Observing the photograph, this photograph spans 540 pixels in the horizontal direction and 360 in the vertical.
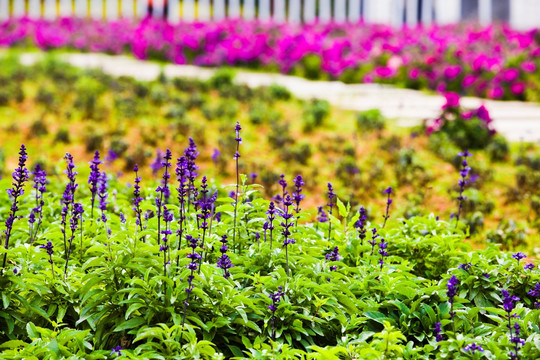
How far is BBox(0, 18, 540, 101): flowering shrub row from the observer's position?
1177cm

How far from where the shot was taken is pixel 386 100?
11.1 m

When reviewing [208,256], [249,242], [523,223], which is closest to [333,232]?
[249,242]

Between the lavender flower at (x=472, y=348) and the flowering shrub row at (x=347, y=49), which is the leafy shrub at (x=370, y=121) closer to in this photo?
the flowering shrub row at (x=347, y=49)

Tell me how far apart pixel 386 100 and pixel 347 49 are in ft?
11.6

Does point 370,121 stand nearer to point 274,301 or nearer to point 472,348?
point 274,301

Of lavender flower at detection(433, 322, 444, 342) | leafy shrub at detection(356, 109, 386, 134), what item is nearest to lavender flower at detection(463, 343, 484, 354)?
lavender flower at detection(433, 322, 444, 342)

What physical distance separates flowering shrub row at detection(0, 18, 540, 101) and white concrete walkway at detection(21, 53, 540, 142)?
368 mm

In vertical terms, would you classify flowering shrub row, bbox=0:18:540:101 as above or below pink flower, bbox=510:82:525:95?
above

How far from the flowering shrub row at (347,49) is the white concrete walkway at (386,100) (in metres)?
0.37

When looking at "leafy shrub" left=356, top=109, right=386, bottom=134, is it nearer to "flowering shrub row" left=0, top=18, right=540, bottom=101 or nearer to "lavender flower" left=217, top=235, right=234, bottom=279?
"flowering shrub row" left=0, top=18, right=540, bottom=101

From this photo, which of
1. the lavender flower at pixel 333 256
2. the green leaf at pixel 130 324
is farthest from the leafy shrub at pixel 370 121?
the green leaf at pixel 130 324

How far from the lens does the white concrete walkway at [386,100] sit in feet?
31.1

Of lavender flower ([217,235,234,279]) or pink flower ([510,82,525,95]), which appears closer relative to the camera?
lavender flower ([217,235,234,279])

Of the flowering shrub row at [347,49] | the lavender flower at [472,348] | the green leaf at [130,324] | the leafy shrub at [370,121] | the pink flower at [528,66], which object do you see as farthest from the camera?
the flowering shrub row at [347,49]
